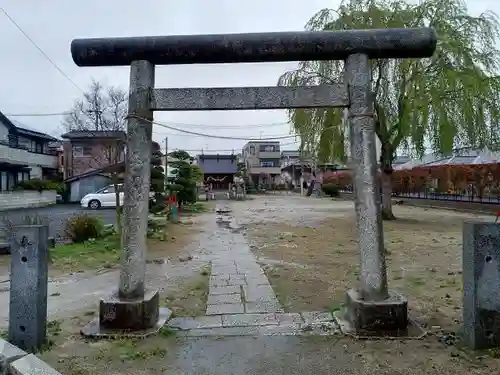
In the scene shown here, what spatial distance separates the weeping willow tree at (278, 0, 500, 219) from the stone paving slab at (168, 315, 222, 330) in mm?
9985

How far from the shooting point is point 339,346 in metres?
4.08

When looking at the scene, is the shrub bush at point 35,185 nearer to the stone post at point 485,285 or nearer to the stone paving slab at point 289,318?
the stone paving slab at point 289,318

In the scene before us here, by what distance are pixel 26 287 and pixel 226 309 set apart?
240 centimetres

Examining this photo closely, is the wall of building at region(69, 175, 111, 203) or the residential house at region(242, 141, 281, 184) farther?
the residential house at region(242, 141, 281, 184)

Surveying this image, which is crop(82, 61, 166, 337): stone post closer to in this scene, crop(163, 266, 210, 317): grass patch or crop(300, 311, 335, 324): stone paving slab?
crop(163, 266, 210, 317): grass patch

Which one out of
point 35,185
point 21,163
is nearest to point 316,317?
point 35,185

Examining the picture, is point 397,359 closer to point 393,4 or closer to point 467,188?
point 393,4

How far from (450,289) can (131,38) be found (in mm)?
5636

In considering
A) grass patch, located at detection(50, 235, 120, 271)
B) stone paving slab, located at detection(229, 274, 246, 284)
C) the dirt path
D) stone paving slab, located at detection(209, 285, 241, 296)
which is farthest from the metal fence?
grass patch, located at detection(50, 235, 120, 271)

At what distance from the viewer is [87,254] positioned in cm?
999

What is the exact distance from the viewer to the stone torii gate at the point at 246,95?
459cm

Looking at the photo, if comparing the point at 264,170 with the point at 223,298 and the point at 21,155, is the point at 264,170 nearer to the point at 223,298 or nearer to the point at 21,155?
the point at 21,155

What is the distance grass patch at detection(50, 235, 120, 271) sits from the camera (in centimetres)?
884

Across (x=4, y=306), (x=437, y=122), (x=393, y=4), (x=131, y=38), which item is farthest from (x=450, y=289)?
(x=393, y=4)
